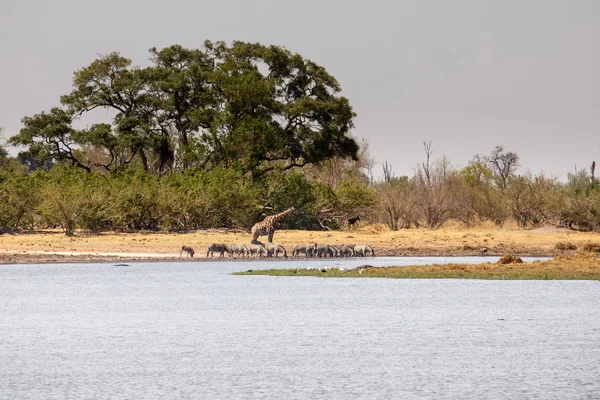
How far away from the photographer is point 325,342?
13.4 meters

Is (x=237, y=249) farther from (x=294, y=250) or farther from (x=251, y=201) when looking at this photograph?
(x=251, y=201)

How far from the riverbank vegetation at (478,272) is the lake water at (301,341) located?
5.42 ft

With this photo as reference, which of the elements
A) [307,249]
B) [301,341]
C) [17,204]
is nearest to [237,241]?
[307,249]

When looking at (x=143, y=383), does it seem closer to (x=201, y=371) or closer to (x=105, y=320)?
(x=201, y=371)

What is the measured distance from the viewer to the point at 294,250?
3347 centimetres

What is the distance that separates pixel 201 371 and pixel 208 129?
132 ft

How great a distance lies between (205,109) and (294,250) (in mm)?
18770

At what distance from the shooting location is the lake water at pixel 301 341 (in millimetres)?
10289

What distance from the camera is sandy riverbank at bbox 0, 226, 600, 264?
33594 mm

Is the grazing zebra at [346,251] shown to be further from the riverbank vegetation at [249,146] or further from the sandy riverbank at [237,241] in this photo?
the riverbank vegetation at [249,146]

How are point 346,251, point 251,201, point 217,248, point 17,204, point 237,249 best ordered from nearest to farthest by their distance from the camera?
1. point 217,248
2. point 237,249
3. point 346,251
4. point 17,204
5. point 251,201

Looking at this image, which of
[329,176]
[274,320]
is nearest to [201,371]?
[274,320]

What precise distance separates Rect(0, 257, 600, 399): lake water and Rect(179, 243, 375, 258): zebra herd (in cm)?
1035

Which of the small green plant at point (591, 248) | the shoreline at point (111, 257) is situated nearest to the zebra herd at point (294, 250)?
the shoreline at point (111, 257)
